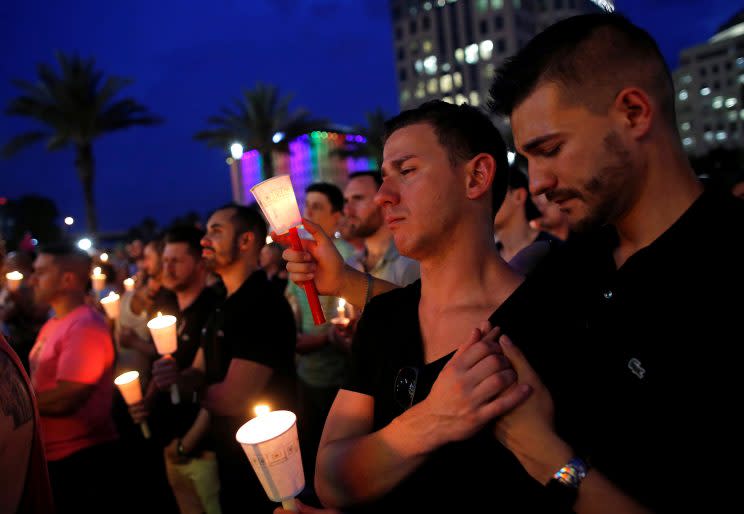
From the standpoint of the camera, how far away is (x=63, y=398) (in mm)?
4141

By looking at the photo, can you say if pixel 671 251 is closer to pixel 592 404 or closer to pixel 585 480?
pixel 592 404

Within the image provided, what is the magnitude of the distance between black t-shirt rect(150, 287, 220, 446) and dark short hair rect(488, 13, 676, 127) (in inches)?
158

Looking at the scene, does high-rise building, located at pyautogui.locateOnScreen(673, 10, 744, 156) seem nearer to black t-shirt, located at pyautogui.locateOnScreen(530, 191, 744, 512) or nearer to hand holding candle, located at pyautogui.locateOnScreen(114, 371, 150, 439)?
hand holding candle, located at pyautogui.locateOnScreen(114, 371, 150, 439)

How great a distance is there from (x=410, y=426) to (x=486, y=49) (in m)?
88.1

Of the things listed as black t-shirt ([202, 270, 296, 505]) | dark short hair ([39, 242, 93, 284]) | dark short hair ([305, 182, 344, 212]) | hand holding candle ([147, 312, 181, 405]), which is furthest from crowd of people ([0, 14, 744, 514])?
dark short hair ([305, 182, 344, 212])

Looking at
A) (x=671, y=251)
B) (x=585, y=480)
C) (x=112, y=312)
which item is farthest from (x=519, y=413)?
(x=112, y=312)

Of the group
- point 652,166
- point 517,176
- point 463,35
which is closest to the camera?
point 652,166

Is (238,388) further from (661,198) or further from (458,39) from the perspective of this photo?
(458,39)

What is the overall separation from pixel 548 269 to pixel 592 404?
0.51 m

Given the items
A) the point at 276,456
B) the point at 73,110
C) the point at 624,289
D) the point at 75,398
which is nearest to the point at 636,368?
the point at 624,289

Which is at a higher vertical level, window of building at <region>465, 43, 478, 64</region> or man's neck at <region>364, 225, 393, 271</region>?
window of building at <region>465, 43, 478, 64</region>

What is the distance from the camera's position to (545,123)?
1692 millimetres

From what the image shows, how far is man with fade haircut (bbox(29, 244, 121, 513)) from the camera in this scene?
411cm

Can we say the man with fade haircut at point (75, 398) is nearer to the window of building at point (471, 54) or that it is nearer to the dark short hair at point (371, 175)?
the dark short hair at point (371, 175)
